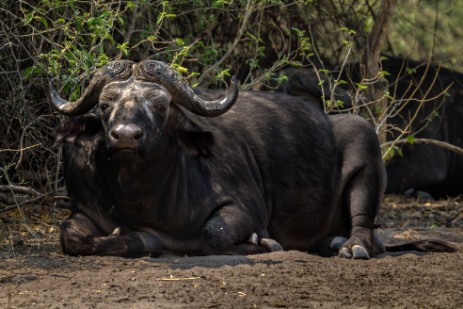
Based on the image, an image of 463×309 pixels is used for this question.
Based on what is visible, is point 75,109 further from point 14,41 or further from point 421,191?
point 421,191

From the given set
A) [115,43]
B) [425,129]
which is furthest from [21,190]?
[425,129]

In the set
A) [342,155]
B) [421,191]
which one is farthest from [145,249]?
[421,191]

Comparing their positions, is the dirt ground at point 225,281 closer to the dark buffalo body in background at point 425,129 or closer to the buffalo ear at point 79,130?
the buffalo ear at point 79,130

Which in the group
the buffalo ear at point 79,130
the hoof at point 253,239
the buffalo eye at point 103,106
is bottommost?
the hoof at point 253,239

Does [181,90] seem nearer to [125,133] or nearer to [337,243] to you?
[125,133]

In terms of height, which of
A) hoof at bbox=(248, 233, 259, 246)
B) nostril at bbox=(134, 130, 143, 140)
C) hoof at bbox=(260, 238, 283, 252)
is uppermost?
nostril at bbox=(134, 130, 143, 140)

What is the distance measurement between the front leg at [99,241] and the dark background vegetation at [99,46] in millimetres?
628

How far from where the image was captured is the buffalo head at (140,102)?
23.1ft

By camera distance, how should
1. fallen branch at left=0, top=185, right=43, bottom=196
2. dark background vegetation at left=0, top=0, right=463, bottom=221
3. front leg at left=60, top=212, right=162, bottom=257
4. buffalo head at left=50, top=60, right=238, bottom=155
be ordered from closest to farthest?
1. buffalo head at left=50, top=60, right=238, bottom=155
2. front leg at left=60, top=212, right=162, bottom=257
3. dark background vegetation at left=0, top=0, right=463, bottom=221
4. fallen branch at left=0, top=185, right=43, bottom=196

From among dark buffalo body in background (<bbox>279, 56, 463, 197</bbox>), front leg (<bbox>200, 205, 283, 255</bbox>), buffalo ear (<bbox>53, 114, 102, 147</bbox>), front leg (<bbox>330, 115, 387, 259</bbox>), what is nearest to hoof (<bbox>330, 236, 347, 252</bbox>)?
front leg (<bbox>330, 115, 387, 259</bbox>)

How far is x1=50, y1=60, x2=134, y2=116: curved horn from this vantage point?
738cm

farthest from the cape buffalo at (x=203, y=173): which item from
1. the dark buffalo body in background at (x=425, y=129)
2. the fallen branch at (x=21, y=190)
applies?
the dark buffalo body in background at (x=425, y=129)

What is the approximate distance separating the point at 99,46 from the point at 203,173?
4.08ft

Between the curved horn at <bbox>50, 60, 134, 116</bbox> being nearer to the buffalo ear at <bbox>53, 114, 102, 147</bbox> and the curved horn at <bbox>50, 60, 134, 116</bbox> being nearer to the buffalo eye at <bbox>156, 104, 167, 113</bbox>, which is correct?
the buffalo ear at <bbox>53, 114, 102, 147</bbox>
